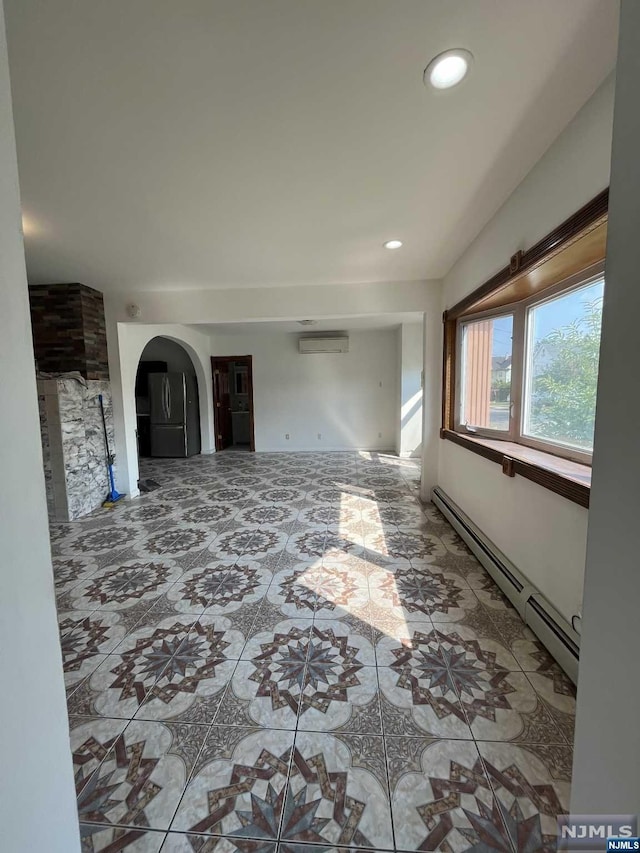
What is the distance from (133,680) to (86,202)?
2.58 metres

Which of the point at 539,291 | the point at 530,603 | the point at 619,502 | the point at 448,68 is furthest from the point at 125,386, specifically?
the point at 619,502

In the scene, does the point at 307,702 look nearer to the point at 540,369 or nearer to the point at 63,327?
the point at 540,369

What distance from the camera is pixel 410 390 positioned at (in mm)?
6293

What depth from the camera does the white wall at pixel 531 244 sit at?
1.37 meters

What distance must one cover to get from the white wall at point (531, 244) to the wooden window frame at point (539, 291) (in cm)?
7

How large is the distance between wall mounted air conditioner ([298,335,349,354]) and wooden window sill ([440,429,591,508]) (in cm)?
424

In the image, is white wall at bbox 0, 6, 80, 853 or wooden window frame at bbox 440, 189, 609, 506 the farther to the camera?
wooden window frame at bbox 440, 189, 609, 506

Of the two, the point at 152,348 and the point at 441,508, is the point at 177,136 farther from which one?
the point at 152,348

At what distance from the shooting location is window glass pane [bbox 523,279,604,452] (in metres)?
1.77

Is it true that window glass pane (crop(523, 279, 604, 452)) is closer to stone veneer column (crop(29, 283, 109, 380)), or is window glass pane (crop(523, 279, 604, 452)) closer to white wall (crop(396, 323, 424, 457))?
white wall (crop(396, 323, 424, 457))

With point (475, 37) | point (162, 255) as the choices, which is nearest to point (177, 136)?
point (475, 37)

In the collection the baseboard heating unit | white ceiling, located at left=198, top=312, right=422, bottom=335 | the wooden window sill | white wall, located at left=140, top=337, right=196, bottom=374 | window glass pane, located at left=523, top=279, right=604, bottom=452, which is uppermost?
white ceiling, located at left=198, top=312, right=422, bottom=335

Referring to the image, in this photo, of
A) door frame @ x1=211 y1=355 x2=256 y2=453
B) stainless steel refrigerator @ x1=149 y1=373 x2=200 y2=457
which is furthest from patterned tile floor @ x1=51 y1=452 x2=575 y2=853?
door frame @ x1=211 y1=355 x2=256 y2=453

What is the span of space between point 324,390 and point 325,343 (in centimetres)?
93
